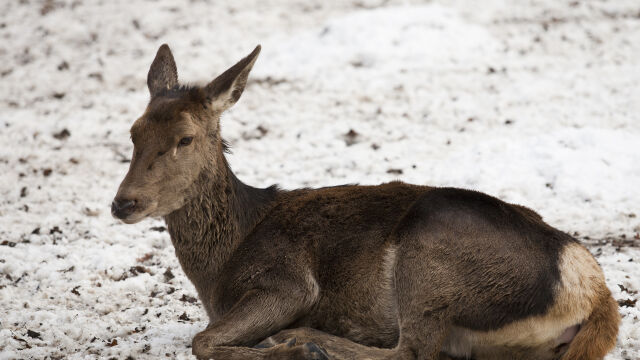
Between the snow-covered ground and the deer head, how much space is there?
4.47ft

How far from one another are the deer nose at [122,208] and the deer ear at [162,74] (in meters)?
1.40

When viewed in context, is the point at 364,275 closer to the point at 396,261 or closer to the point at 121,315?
the point at 396,261

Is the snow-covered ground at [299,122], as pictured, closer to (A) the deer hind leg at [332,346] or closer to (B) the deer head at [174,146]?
(A) the deer hind leg at [332,346]

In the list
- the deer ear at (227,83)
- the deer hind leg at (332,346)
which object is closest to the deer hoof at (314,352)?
the deer hind leg at (332,346)

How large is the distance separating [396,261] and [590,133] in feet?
20.0

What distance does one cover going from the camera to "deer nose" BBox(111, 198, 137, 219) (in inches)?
195

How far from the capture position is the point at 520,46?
13.4m

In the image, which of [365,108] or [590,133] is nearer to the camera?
[590,133]

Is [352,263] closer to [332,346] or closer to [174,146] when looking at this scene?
[332,346]

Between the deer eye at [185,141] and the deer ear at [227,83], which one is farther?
the deer ear at [227,83]

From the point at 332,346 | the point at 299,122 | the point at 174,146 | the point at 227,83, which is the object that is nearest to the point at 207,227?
the point at 174,146

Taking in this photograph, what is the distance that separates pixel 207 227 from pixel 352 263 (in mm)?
1291

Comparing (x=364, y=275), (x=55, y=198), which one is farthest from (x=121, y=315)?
(x=55, y=198)

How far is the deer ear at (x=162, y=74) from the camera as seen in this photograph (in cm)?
606
